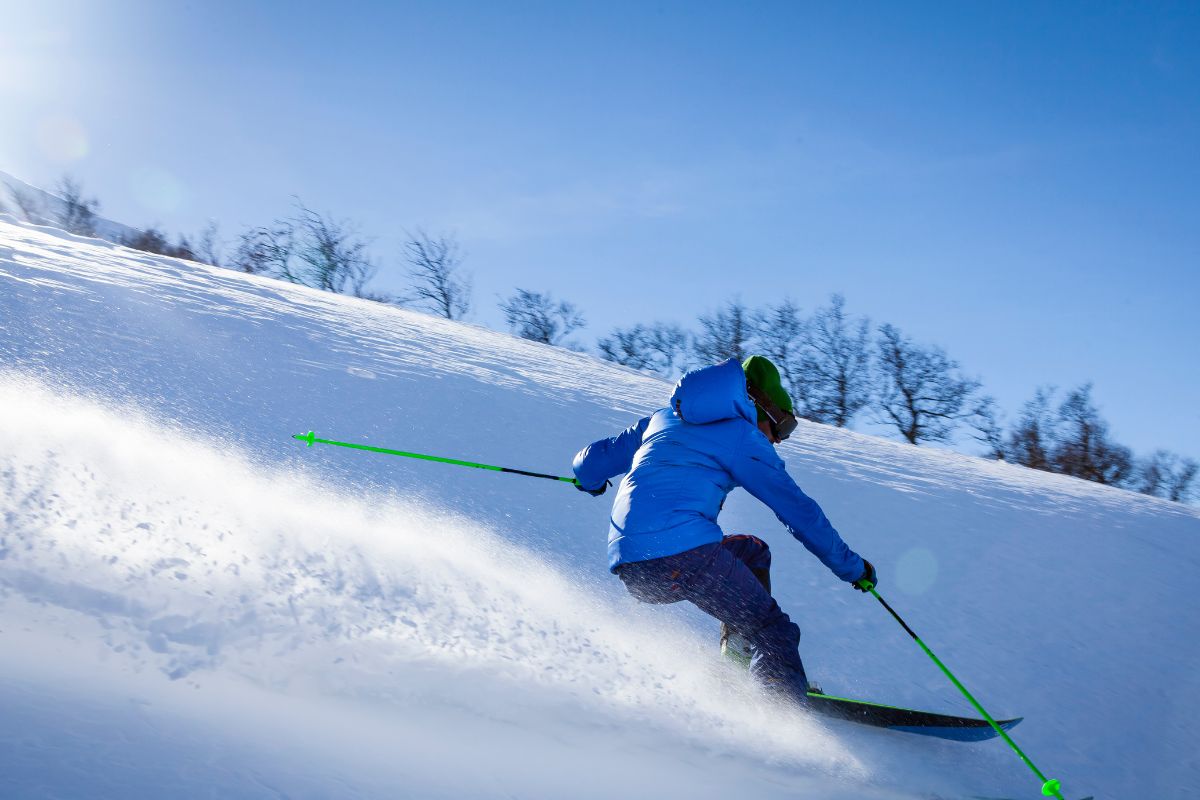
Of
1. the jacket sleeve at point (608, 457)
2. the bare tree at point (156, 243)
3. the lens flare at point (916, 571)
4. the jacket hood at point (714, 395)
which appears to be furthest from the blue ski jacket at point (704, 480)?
the bare tree at point (156, 243)

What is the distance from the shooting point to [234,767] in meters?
1.61

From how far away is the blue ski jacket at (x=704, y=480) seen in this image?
10.2 ft

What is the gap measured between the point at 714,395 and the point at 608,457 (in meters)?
0.89

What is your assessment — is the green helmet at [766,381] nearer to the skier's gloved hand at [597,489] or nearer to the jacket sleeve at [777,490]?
the jacket sleeve at [777,490]

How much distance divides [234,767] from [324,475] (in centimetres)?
289

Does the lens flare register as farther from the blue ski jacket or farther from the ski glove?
the blue ski jacket

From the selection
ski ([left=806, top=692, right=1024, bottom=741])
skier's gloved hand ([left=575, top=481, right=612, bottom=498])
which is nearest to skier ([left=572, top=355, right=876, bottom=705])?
ski ([left=806, top=692, right=1024, bottom=741])

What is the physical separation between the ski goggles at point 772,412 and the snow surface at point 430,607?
109 centimetres

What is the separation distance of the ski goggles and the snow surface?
1.09m

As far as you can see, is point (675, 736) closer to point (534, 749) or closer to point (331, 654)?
point (534, 749)

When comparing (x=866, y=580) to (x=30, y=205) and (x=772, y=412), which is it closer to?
(x=772, y=412)

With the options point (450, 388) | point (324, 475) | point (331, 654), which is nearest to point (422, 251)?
point (450, 388)

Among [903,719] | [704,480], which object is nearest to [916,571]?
[903,719]

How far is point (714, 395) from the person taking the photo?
3119mm
